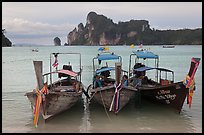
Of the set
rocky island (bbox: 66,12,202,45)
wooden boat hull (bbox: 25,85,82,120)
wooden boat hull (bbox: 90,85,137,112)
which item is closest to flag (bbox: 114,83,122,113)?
wooden boat hull (bbox: 90,85,137,112)

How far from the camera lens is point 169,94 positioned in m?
13.2

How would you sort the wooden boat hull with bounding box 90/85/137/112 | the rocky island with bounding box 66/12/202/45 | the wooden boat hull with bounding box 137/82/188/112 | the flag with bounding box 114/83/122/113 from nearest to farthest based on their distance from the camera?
the flag with bounding box 114/83/122/113
the wooden boat hull with bounding box 90/85/137/112
the wooden boat hull with bounding box 137/82/188/112
the rocky island with bounding box 66/12/202/45

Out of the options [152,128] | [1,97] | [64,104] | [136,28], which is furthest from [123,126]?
[136,28]

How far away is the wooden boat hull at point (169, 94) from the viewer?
508 inches

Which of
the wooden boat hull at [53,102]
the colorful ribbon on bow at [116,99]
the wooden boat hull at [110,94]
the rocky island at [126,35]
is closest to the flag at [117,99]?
the colorful ribbon on bow at [116,99]

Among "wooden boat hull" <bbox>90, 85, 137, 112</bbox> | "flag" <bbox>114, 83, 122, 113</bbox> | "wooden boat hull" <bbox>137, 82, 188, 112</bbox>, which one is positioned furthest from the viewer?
"wooden boat hull" <bbox>137, 82, 188, 112</bbox>

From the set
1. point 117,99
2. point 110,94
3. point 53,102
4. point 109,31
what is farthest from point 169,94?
point 109,31

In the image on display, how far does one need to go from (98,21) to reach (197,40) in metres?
54.1

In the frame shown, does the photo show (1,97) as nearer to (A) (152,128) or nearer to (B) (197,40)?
(A) (152,128)

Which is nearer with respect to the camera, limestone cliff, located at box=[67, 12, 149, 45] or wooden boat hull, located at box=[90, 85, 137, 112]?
wooden boat hull, located at box=[90, 85, 137, 112]

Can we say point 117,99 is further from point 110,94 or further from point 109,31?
point 109,31

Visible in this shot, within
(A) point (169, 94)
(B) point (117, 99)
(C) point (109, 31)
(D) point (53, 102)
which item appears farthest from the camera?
(C) point (109, 31)

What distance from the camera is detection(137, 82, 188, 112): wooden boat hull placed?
42.3 feet

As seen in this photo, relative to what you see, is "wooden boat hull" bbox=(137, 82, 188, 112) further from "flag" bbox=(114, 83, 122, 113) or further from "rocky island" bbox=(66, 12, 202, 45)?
"rocky island" bbox=(66, 12, 202, 45)
